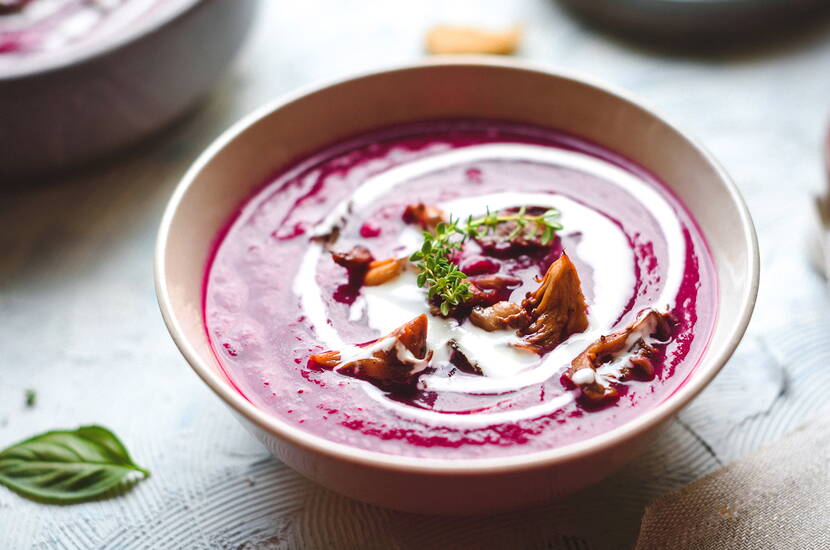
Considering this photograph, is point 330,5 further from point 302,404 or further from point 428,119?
point 302,404

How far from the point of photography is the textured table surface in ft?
6.35

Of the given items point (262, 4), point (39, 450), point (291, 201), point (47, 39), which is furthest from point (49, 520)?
point (262, 4)

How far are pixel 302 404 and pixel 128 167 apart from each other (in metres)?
Answer: 1.48

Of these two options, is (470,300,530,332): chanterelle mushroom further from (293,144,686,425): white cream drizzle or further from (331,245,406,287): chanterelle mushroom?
(331,245,406,287): chanterelle mushroom

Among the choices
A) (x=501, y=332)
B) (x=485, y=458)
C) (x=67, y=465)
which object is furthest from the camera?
(x=67, y=465)

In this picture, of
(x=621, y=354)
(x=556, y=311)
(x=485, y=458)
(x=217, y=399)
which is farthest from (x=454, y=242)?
(x=217, y=399)

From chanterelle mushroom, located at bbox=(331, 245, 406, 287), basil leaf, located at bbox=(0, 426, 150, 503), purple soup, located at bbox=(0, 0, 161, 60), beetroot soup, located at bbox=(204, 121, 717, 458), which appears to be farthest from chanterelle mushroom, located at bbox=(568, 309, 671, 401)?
purple soup, located at bbox=(0, 0, 161, 60)

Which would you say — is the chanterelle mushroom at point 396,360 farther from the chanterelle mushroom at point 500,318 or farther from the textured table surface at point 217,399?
the textured table surface at point 217,399

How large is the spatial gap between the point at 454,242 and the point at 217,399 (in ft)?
2.41

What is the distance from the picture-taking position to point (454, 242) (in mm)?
2102

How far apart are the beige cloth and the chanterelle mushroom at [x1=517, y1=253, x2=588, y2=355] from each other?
407mm

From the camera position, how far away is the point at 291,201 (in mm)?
2338

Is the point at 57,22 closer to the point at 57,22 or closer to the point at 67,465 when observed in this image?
the point at 57,22

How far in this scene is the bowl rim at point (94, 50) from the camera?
7.94 feet
